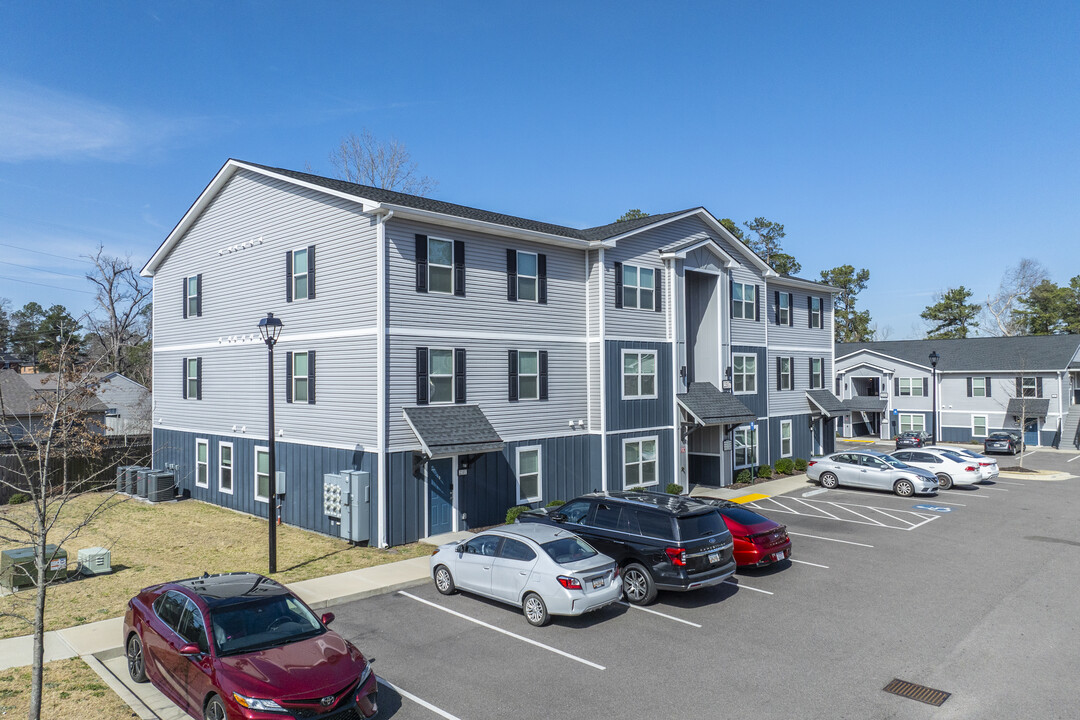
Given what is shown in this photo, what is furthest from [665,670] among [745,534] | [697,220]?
[697,220]

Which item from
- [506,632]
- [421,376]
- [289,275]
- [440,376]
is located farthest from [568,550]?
[289,275]

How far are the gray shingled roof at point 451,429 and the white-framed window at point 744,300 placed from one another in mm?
14300

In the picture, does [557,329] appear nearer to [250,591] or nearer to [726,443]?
[726,443]

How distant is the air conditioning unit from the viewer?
1550 centimetres

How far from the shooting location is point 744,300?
30.1m

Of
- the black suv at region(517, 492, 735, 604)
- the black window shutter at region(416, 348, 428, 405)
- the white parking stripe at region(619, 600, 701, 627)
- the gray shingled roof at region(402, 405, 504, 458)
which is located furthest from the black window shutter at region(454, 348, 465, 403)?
the white parking stripe at region(619, 600, 701, 627)

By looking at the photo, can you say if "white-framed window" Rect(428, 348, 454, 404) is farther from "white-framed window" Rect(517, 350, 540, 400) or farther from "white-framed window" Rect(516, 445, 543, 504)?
"white-framed window" Rect(516, 445, 543, 504)

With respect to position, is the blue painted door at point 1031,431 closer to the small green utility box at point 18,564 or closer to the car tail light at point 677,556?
the car tail light at point 677,556

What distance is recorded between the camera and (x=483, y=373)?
814 inches

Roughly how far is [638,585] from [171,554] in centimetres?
1211

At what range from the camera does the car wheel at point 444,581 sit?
14000 millimetres

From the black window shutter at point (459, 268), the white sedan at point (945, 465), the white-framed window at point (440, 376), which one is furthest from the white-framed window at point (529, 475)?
the white sedan at point (945, 465)

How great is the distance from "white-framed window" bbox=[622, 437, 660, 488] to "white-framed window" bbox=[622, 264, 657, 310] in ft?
16.2

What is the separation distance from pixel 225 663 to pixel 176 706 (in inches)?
73.0
